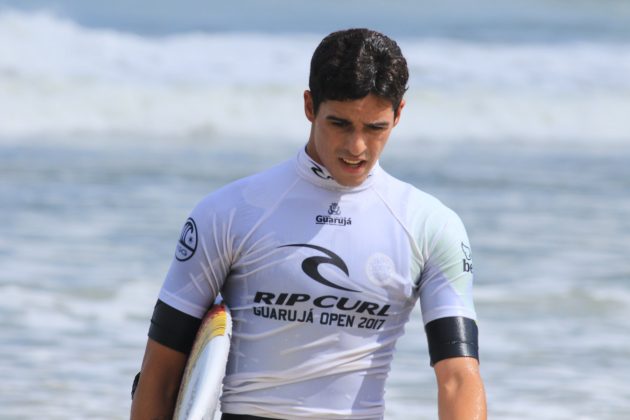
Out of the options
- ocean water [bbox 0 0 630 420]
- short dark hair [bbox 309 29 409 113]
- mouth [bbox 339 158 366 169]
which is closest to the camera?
short dark hair [bbox 309 29 409 113]

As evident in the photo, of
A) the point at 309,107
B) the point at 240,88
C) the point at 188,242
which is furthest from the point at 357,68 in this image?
the point at 240,88

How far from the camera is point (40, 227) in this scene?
1092 cm

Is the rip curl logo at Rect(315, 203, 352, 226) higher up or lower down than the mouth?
lower down

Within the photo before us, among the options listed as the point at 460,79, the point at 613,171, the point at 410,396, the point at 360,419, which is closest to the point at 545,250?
the point at 410,396

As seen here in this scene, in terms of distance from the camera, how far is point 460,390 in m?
3.05

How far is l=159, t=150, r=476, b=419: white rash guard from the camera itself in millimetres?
3105

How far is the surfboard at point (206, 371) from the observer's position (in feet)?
9.70

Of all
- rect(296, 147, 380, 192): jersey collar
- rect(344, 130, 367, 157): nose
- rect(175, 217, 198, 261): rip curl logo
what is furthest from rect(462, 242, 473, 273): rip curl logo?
rect(175, 217, 198, 261): rip curl logo

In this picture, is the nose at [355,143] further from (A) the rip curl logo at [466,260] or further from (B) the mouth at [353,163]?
(A) the rip curl logo at [466,260]

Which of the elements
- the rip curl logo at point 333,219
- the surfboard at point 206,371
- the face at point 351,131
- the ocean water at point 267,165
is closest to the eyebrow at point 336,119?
the face at point 351,131

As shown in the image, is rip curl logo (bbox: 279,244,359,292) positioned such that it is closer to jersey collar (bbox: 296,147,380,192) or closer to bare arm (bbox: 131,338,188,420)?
jersey collar (bbox: 296,147,380,192)

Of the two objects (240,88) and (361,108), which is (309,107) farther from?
(240,88)

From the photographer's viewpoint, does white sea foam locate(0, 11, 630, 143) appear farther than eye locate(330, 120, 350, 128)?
Yes

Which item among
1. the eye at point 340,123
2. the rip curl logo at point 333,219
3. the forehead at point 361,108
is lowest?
the rip curl logo at point 333,219
